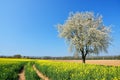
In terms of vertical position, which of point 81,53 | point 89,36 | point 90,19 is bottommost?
point 81,53

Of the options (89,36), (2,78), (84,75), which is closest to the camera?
(84,75)

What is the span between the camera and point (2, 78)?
57.6 feet

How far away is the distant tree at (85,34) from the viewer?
40.4 metres

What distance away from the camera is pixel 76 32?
139ft

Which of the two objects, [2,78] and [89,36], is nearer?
[2,78]

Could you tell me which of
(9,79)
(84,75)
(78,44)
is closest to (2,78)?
(9,79)

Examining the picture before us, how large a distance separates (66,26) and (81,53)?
17.3ft

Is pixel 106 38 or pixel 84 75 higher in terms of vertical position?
pixel 106 38

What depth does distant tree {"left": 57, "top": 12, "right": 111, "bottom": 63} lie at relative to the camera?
40.4 metres

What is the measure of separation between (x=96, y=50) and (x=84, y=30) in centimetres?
380

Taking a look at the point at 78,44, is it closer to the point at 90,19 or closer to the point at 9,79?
the point at 90,19

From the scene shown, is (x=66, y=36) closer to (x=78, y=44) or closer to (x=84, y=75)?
(x=78, y=44)

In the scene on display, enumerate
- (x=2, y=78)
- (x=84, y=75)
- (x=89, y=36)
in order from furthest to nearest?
1. (x=89, y=36)
2. (x=2, y=78)
3. (x=84, y=75)

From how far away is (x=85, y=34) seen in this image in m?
40.8
